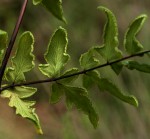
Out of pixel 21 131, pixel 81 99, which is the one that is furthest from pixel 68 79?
pixel 21 131

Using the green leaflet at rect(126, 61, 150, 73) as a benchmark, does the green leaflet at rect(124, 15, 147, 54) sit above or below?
above

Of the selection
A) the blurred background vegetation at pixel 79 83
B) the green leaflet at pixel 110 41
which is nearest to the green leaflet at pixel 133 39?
the green leaflet at pixel 110 41

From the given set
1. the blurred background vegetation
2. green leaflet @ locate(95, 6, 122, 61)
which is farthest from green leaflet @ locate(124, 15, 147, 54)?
the blurred background vegetation

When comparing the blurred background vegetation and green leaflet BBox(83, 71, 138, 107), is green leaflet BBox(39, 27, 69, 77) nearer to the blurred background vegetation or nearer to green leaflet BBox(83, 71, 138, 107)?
green leaflet BBox(83, 71, 138, 107)

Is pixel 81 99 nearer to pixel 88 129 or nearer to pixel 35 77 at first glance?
pixel 88 129

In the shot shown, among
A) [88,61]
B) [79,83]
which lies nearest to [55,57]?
[88,61]

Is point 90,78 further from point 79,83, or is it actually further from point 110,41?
point 79,83
